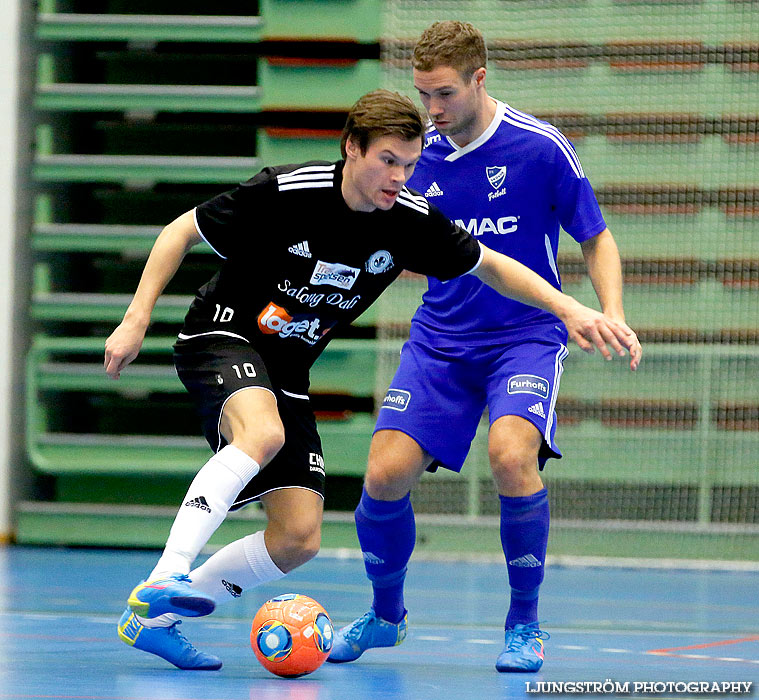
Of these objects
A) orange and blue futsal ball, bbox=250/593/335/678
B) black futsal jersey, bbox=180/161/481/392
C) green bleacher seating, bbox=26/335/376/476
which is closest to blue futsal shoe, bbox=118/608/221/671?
orange and blue futsal ball, bbox=250/593/335/678

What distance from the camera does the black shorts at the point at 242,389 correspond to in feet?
11.7

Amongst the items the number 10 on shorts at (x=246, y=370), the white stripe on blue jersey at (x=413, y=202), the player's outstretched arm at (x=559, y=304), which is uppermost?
the white stripe on blue jersey at (x=413, y=202)

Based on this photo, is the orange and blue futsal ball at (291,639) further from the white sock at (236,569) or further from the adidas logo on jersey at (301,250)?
the adidas logo on jersey at (301,250)

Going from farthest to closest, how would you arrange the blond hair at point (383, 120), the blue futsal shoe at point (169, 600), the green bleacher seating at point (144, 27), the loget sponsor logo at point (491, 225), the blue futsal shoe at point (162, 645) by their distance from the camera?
the green bleacher seating at point (144, 27) → the loget sponsor logo at point (491, 225) → the blue futsal shoe at point (162, 645) → the blond hair at point (383, 120) → the blue futsal shoe at point (169, 600)

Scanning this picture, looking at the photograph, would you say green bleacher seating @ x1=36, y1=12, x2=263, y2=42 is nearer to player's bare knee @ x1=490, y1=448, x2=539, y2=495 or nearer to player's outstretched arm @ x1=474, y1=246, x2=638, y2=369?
player's outstretched arm @ x1=474, y1=246, x2=638, y2=369

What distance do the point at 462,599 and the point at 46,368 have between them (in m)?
3.64

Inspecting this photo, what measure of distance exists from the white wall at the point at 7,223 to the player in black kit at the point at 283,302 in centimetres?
479

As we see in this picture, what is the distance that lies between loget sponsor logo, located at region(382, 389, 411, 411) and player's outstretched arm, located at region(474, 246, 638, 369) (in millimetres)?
509

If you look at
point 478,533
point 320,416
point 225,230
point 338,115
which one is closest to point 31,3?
point 338,115

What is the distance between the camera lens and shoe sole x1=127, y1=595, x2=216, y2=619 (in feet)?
9.91

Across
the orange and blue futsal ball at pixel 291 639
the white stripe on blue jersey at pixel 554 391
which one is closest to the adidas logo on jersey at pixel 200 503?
the orange and blue futsal ball at pixel 291 639

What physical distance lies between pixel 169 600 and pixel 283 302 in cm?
98

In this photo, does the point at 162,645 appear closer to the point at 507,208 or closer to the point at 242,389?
the point at 242,389

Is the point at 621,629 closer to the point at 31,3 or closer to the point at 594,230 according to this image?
the point at 594,230
